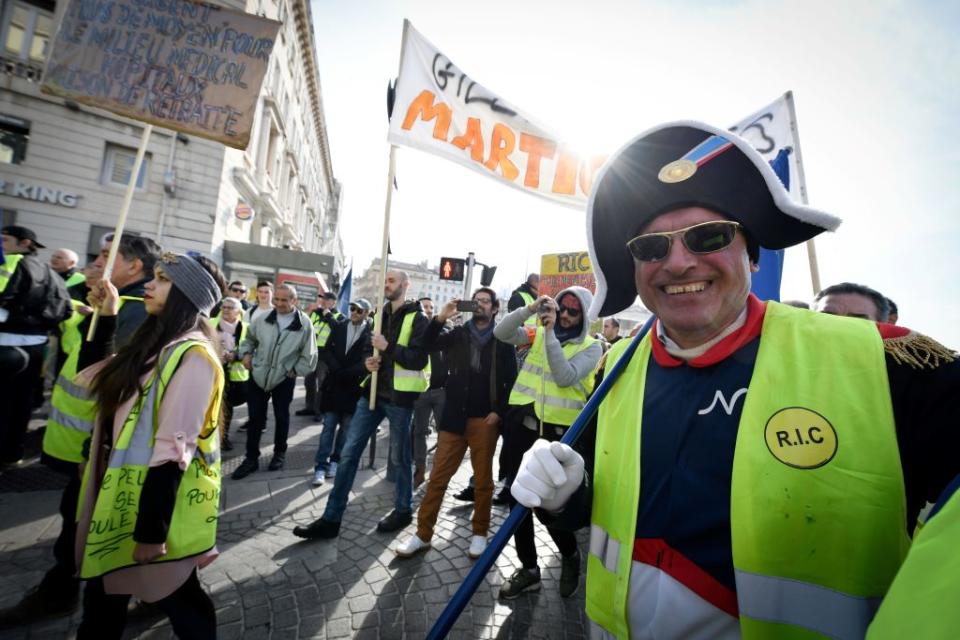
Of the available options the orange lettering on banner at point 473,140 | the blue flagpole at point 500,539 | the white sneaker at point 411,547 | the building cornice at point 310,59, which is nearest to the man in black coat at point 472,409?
the white sneaker at point 411,547

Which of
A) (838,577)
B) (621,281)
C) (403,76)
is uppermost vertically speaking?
(403,76)

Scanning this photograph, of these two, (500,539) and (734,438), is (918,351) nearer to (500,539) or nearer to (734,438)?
(734,438)

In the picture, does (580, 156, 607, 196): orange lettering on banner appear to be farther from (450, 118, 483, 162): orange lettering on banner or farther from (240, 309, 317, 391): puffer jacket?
(240, 309, 317, 391): puffer jacket

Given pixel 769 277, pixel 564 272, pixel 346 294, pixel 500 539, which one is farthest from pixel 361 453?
pixel 564 272

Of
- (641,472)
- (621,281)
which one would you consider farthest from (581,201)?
(641,472)

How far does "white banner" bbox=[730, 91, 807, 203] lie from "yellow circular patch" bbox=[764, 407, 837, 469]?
3.32 meters

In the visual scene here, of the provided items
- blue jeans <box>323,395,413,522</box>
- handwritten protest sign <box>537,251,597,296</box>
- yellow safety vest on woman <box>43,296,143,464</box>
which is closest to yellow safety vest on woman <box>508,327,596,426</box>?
blue jeans <box>323,395,413,522</box>

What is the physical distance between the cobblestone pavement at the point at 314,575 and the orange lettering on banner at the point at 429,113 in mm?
3644

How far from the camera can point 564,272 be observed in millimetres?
15297

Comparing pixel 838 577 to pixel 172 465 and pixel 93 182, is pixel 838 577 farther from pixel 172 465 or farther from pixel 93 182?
pixel 93 182

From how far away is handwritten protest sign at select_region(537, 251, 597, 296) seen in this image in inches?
543

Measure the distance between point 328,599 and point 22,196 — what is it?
1782 centimetres

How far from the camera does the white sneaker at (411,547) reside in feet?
10.9

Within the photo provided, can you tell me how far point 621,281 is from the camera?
179 centimetres
